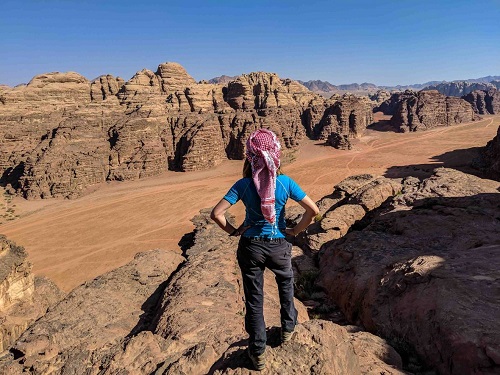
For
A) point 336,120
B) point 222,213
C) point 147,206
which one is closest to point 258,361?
point 222,213

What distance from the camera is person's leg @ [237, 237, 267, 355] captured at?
3020 mm

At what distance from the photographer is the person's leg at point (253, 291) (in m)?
3.02

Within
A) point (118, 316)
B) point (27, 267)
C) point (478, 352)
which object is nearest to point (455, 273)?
point (478, 352)

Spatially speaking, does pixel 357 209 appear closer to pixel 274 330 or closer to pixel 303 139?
pixel 274 330

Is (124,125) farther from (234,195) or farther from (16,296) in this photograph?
(234,195)

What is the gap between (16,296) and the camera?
941 centimetres

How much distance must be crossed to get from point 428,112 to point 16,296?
72860 mm

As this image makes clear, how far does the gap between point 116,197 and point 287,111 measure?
31061mm

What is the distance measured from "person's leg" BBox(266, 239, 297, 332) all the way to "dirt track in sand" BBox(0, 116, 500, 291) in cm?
1534

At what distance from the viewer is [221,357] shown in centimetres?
351

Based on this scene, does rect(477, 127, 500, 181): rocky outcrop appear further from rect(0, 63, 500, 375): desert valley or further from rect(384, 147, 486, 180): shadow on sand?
rect(384, 147, 486, 180): shadow on sand

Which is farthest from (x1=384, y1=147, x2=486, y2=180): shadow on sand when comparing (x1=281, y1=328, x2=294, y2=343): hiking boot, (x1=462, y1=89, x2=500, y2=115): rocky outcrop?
(x1=462, y1=89, x2=500, y2=115): rocky outcrop

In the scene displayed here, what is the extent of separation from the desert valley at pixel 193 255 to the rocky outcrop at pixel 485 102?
52.9 m

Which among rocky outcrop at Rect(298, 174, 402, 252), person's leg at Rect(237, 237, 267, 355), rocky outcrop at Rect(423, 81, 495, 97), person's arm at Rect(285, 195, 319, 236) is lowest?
rocky outcrop at Rect(298, 174, 402, 252)
